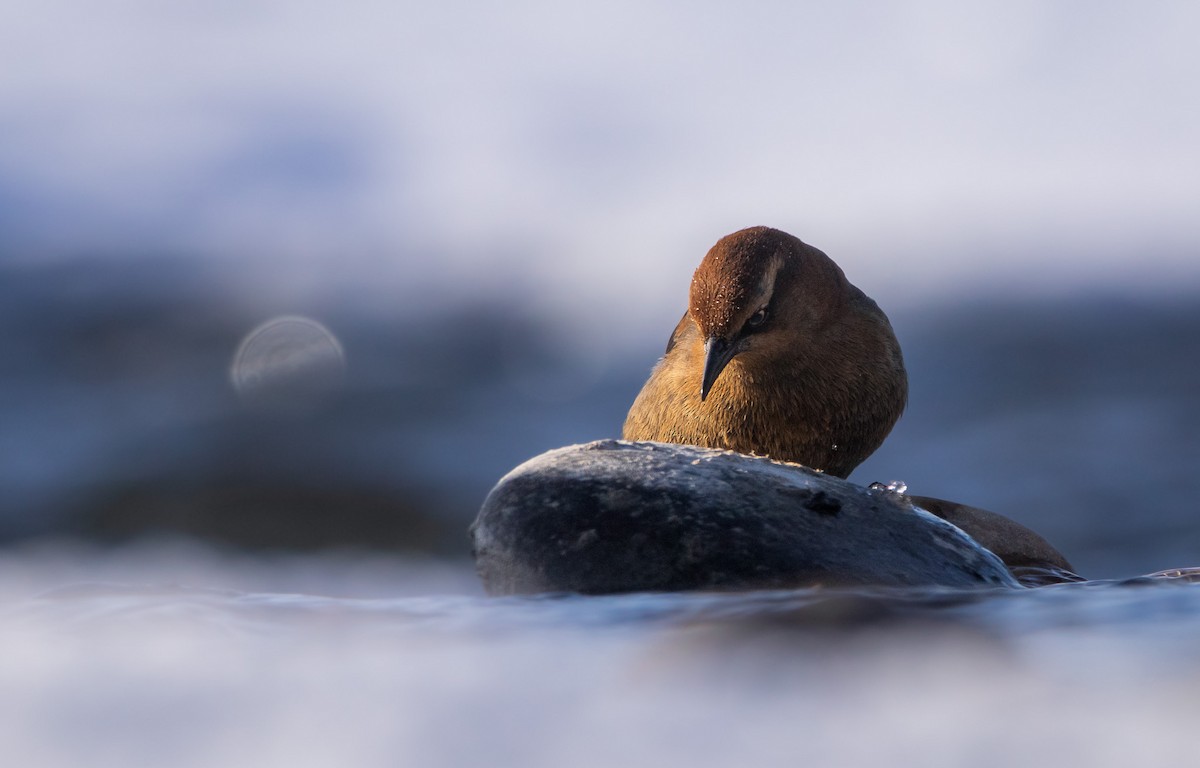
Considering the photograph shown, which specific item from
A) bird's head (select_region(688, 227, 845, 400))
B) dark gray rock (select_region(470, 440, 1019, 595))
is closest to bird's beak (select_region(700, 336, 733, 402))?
bird's head (select_region(688, 227, 845, 400))

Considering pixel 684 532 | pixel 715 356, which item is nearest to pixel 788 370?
pixel 715 356

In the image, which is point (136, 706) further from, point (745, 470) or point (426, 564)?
point (426, 564)

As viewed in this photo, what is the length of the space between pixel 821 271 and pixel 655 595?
2.24 m

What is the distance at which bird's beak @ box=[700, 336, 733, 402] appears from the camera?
15.7ft

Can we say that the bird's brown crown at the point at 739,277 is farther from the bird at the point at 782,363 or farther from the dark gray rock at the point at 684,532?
the dark gray rock at the point at 684,532

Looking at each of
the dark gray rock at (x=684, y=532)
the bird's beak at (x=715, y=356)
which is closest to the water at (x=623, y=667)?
the dark gray rock at (x=684, y=532)

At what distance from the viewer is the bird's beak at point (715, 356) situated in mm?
4793

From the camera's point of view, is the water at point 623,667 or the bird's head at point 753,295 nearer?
the water at point 623,667

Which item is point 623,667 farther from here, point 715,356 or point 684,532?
point 715,356

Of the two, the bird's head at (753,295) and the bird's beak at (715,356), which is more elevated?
the bird's head at (753,295)

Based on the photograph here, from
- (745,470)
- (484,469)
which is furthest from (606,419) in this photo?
(745,470)

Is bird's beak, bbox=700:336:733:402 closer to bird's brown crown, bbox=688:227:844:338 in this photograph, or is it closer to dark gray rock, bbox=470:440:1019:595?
bird's brown crown, bbox=688:227:844:338

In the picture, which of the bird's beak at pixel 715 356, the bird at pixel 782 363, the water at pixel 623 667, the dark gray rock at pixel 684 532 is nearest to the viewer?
the water at pixel 623 667

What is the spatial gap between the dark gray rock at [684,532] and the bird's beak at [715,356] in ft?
2.19
